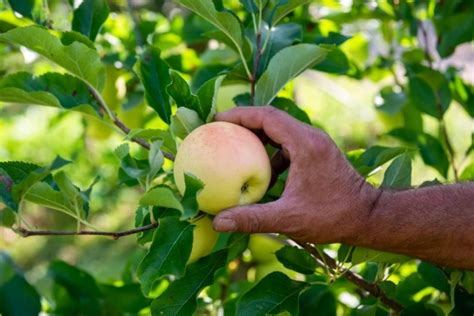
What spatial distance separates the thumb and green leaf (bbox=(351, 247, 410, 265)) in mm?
216

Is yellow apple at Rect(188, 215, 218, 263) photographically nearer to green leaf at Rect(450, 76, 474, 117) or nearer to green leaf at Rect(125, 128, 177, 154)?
green leaf at Rect(125, 128, 177, 154)

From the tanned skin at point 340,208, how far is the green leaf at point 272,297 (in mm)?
144

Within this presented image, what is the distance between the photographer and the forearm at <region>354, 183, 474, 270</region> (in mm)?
1084

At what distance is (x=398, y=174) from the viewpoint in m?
1.23

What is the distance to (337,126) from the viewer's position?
5059 mm

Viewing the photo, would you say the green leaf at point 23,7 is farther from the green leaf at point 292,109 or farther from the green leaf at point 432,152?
the green leaf at point 432,152

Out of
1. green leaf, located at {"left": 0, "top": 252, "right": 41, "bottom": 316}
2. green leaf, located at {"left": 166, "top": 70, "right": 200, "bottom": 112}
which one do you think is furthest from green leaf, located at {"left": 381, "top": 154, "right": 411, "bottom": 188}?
green leaf, located at {"left": 0, "top": 252, "right": 41, "bottom": 316}

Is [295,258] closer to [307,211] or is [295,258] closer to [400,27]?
[307,211]

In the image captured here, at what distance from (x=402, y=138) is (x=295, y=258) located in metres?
0.57

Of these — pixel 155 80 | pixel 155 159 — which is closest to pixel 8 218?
pixel 155 159

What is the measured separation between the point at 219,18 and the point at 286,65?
0.11m

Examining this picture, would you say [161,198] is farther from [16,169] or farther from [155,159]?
[16,169]

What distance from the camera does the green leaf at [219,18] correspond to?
111 cm

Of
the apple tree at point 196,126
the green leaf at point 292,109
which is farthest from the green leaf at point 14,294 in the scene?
the green leaf at point 292,109
